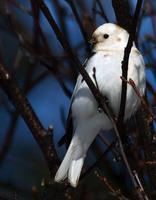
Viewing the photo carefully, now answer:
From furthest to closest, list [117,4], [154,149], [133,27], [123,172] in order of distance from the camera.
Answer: [123,172] → [117,4] → [154,149] → [133,27]

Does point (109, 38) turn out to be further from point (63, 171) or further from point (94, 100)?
point (63, 171)

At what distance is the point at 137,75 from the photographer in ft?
8.73

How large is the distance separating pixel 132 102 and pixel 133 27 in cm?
72

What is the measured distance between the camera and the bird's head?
2861mm

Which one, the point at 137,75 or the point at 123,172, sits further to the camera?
the point at 123,172

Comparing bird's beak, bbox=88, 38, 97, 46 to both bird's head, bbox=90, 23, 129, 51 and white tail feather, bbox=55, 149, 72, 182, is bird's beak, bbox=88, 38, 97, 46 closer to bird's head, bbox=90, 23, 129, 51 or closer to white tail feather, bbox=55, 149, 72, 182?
bird's head, bbox=90, 23, 129, 51

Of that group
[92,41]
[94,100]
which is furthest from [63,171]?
[92,41]

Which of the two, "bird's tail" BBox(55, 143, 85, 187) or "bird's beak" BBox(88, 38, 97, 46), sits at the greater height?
"bird's beak" BBox(88, 38, 97, 46)

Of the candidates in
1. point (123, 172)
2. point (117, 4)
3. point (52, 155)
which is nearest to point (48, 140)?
point (52, 155)

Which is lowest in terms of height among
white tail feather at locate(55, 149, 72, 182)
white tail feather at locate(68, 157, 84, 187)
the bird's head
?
white tail feather at locate(68, 157, 84, 187)

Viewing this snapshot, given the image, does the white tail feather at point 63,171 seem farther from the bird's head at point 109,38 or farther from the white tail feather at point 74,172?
the bird's head at point 109,38

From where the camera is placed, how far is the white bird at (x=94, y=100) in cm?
263

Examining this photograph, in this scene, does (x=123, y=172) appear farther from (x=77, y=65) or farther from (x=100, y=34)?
(x=77, y=65)

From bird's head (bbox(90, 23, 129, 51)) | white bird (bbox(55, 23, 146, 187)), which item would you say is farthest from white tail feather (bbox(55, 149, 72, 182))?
bird's head (bbox(90, 23, 129, 51))
